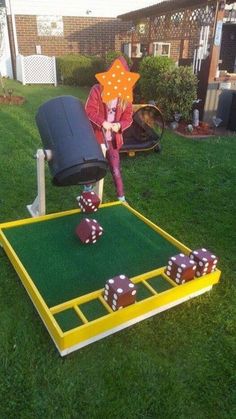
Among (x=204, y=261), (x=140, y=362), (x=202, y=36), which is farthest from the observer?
(x=202, y=36)

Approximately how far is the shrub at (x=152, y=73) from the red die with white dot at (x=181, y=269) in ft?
21.9

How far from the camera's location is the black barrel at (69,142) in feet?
10.7

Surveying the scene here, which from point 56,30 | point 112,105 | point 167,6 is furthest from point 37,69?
point 112,105

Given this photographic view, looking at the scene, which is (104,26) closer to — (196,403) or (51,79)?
(51,79)

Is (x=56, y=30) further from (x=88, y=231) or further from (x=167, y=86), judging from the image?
(x=88, y=231)

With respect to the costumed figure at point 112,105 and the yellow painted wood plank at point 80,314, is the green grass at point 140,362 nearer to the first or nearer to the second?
the yellow painted wood plank at point 80,314

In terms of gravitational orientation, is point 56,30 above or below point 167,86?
above

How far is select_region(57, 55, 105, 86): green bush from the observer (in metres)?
14.8

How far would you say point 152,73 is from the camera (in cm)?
940

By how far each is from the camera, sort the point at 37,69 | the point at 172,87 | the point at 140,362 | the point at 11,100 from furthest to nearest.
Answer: the point at 37,69 → the point at 11,100 → the point at 172,87 → the point at 140,362

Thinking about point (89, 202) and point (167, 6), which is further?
point (167, 6)

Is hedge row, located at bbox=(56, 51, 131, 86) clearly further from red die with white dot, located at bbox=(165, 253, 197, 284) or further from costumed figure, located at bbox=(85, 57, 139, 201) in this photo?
red die with white dot, located at bbox=(165, 253, 197, 284)

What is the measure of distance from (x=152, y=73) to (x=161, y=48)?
638cm

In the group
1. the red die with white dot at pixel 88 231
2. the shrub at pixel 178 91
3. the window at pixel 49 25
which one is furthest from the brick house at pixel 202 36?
the red die with white dot at pixel 88 231
